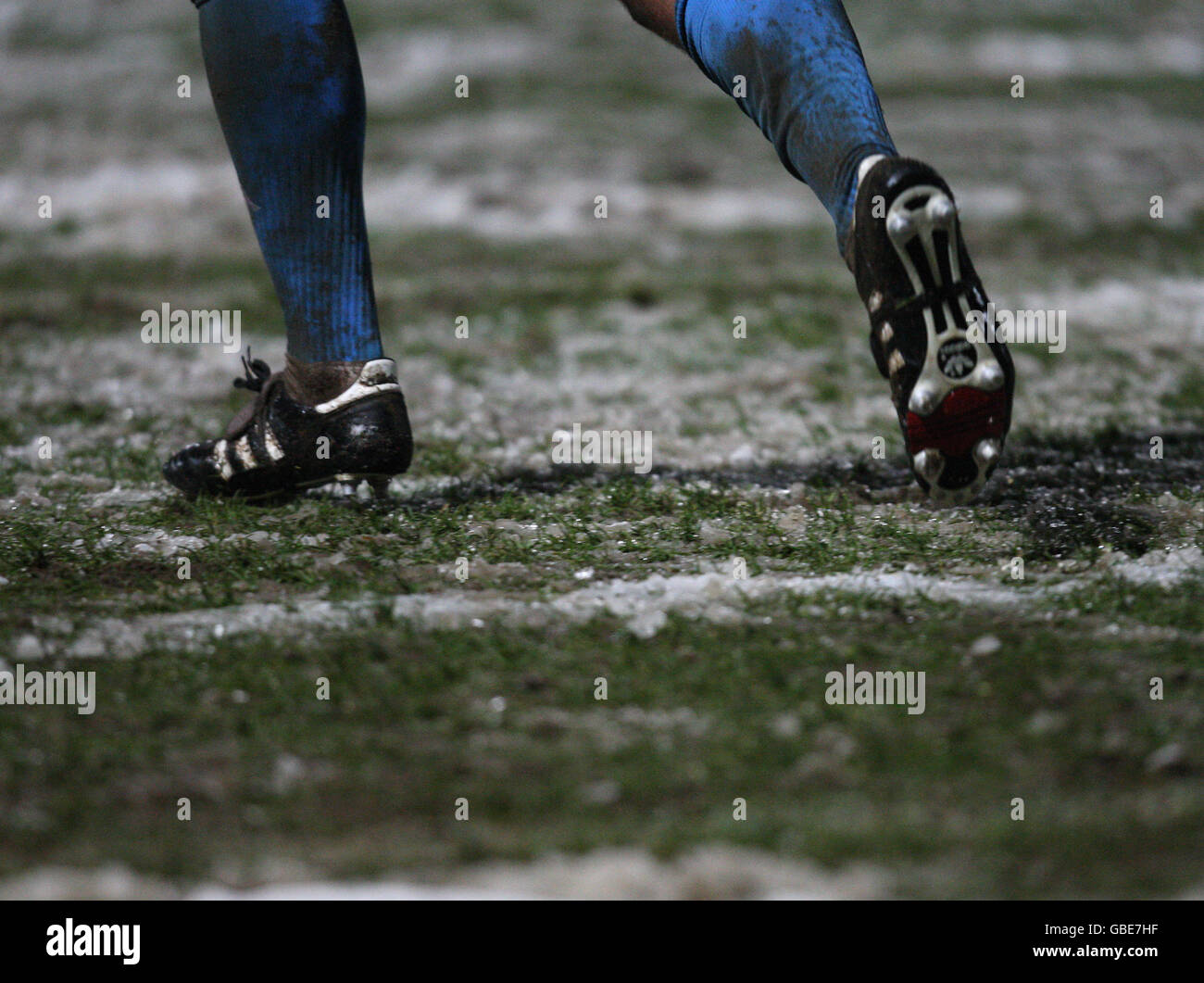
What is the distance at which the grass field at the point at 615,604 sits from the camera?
1777 mm

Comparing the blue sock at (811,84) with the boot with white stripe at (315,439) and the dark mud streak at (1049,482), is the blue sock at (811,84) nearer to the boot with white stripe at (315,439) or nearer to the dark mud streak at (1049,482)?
the dark mud streak at (1049,482)

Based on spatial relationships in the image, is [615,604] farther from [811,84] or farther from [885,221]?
[811,84]

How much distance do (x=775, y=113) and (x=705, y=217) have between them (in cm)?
497

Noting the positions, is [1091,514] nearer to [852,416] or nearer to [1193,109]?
[852,416]

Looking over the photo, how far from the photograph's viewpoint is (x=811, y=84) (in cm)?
261

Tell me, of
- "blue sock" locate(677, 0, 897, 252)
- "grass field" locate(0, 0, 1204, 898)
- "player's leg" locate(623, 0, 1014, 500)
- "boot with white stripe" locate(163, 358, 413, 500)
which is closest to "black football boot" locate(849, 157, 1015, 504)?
"player's leg" locate(623, 0, 1014, 500)

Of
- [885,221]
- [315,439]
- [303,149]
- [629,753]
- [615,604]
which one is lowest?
[629,753]

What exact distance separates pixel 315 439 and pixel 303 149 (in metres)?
0.67

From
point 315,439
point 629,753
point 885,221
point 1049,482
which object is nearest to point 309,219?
point 315,439

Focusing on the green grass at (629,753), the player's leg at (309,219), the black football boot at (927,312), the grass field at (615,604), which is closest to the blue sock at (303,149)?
the player's leg at (309,219)

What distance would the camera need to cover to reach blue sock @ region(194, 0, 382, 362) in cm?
278

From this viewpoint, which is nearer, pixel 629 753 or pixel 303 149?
pixel 629 753

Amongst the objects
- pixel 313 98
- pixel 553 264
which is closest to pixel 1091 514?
pixel 313 98
